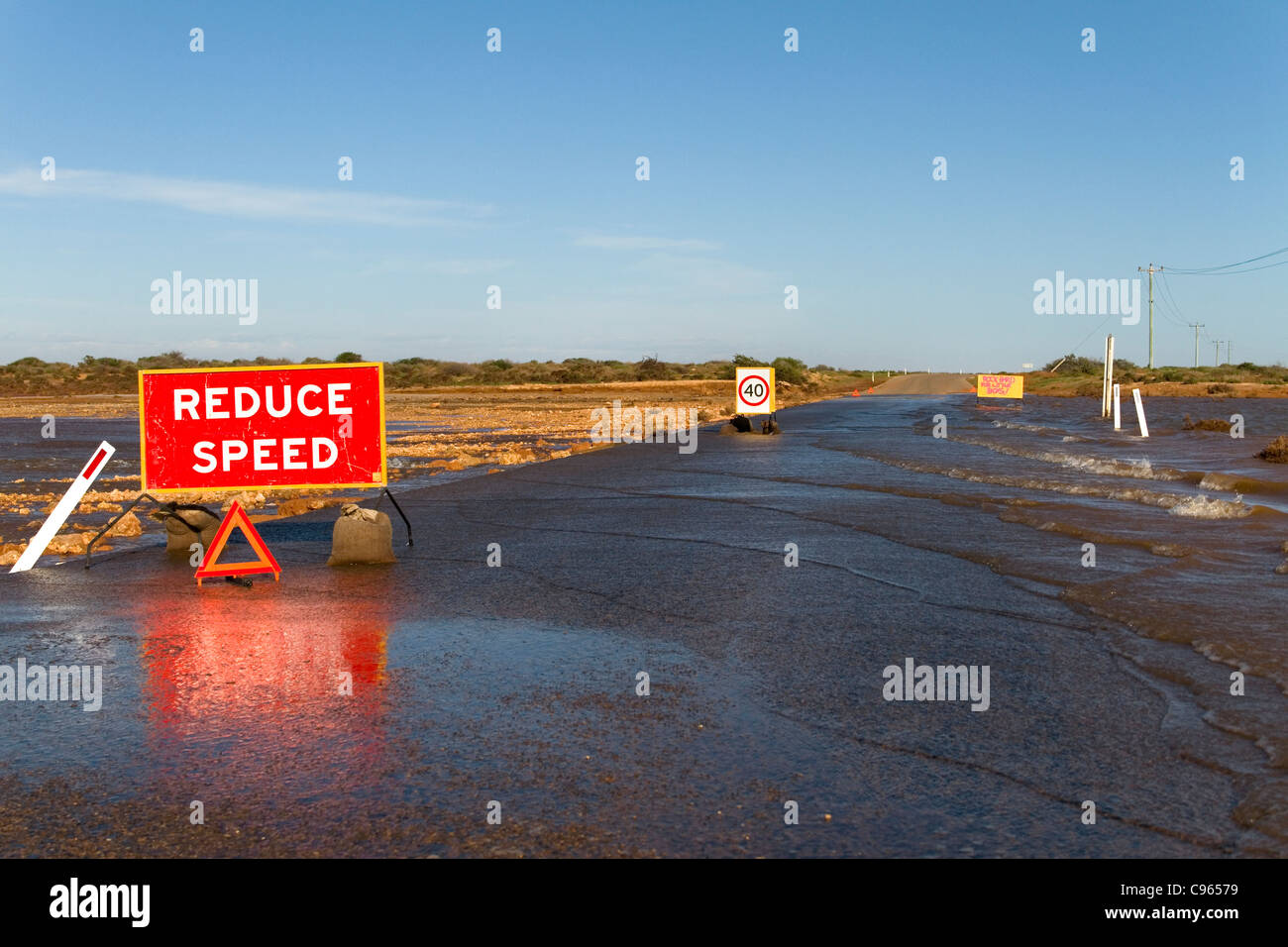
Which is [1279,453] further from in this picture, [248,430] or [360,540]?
[248,430]

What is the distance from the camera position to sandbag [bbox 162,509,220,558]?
41.5ft

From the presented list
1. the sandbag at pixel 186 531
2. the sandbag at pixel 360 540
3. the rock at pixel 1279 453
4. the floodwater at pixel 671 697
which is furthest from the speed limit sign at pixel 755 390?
the sandbag at pixel 360 540

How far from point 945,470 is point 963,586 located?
43.4 ft

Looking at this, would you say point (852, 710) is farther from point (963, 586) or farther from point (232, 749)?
point (963, 586)

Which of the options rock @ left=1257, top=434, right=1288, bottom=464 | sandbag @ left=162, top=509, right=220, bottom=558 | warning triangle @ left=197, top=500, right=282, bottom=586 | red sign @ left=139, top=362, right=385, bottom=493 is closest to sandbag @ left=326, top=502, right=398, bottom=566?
red sign @ left=139, top=362, right=385, bottom=493

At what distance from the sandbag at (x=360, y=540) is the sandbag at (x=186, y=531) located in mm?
1715

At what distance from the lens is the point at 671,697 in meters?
6.70

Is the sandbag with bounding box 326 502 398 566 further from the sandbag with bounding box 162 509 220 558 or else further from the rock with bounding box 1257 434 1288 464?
the rock with bounding box 1257 434 1288 464

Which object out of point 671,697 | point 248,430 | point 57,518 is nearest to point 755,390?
point 248,430

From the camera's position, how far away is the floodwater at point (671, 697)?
4.73 meters

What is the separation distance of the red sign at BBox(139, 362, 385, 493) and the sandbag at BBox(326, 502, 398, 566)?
27.2 inches

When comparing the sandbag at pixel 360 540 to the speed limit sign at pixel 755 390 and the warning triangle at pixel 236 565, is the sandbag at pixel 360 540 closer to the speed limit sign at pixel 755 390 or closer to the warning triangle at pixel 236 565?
the warning triangle at pixel 236 565
